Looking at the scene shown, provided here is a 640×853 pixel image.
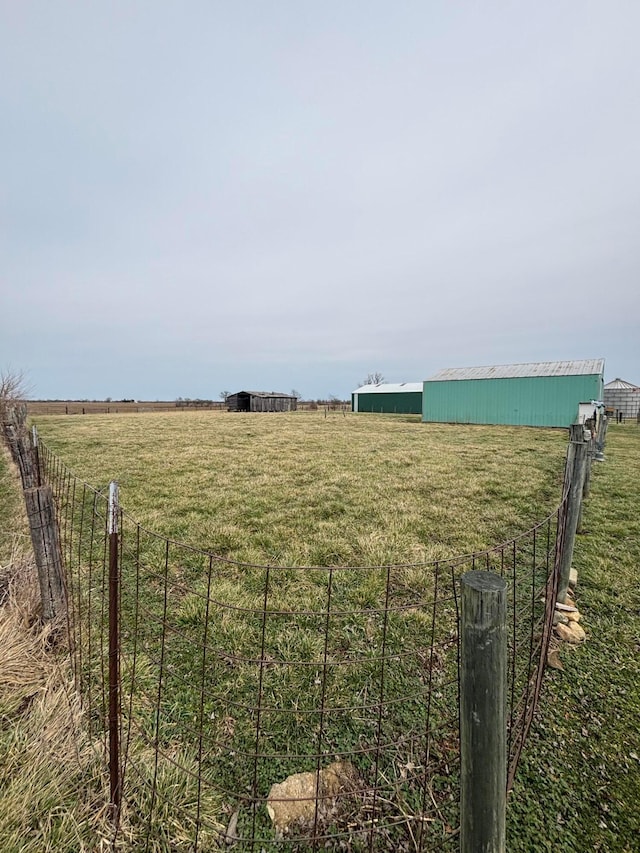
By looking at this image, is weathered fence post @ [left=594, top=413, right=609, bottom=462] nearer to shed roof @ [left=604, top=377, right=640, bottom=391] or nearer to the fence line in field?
the fence line in field

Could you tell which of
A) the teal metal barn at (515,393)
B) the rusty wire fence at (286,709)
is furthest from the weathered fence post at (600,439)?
the teal metal barn at (515,393)

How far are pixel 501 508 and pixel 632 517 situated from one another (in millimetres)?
1841

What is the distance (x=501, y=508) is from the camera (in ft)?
19.7

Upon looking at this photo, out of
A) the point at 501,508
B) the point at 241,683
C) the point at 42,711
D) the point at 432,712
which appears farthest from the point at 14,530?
the point at 501,508

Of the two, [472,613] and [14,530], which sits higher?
[472,613]

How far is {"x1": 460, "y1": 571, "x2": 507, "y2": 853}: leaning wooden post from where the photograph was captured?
1204mm

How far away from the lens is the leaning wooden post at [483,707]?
120cm

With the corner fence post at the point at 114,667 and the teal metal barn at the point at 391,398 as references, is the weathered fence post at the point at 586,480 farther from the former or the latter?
the teal metal barn at the point at 391,398

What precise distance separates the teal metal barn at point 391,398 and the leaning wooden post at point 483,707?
3640 cm

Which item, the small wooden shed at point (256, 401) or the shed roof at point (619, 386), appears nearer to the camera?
the shed roof at point (619, 386)

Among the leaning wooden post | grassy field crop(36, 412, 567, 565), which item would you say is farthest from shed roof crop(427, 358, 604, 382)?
the leaning wooden post

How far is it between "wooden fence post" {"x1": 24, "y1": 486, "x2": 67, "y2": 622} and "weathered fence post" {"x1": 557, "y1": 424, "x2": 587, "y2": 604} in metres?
3.95

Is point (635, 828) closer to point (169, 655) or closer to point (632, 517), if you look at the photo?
point (169, 655)

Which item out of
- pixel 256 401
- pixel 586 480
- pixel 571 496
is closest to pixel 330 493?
pixel 571 496
